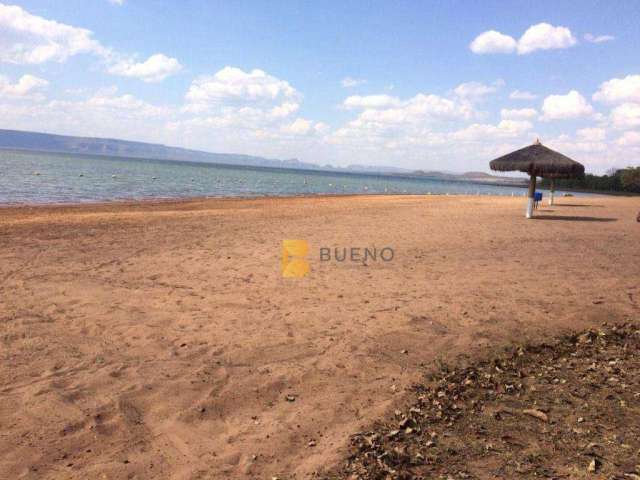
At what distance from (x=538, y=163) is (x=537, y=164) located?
0.17 ft

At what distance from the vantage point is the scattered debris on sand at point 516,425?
285 cm

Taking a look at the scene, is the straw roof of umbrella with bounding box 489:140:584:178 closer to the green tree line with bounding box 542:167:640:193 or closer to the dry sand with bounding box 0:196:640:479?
the dry sand with bounding box 0:196:640:479

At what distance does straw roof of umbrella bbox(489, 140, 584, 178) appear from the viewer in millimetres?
16406

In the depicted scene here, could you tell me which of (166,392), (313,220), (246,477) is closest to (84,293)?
(166,392)

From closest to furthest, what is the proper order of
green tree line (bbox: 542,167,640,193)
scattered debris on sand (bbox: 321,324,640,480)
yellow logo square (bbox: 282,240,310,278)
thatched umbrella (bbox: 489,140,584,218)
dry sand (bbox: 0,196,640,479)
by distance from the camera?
scattered debris on sand (bbox: 321,324,640,480) → dry sand (bbox: 0,196,640,479) → yellow logo square (bbox: 282,240,310,278) → thatched umbrella (bbox: 489,140,584,218) → green tree line (bbox: 542,167,640,193)

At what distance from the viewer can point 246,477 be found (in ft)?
9.29

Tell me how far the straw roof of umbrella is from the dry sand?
6.62 meters

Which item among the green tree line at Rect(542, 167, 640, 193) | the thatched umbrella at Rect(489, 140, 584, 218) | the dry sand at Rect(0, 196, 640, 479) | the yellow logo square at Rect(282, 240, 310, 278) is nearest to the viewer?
the dry sand at Rect(0, 196, 640, 479)

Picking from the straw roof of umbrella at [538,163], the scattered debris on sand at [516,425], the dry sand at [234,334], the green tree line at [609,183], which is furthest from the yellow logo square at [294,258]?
the green tree line at [609,183]

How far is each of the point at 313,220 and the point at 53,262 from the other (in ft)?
29.5

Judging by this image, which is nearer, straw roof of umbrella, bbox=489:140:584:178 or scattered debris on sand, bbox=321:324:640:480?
scattered debris on sand, bbox=321:324:640:480

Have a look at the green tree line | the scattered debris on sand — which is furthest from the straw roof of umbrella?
the green tree line

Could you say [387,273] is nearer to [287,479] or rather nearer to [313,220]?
[287,479]

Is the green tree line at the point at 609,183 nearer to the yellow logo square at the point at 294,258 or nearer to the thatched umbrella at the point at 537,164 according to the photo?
the thatched umbrella at the point at 537,164
